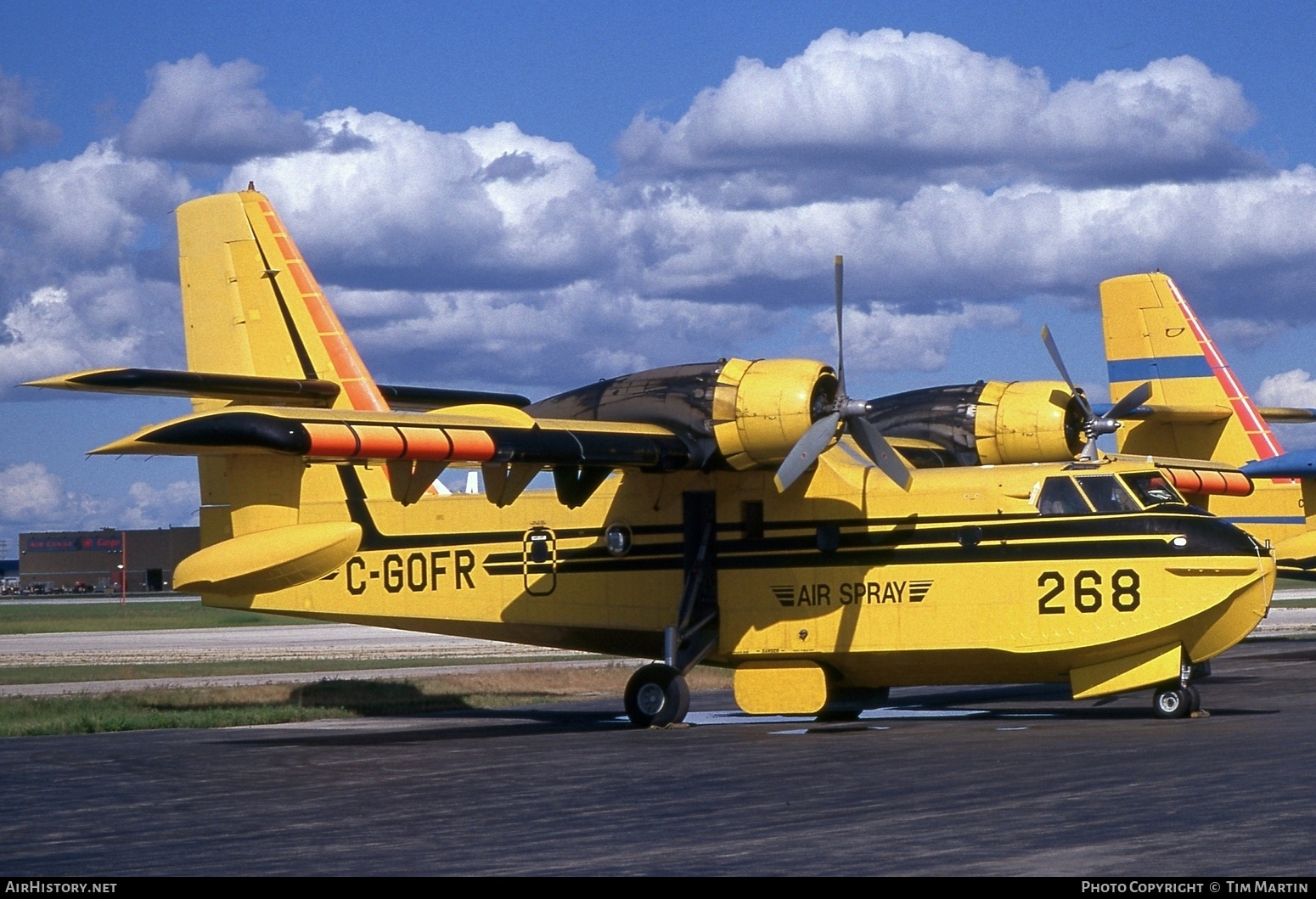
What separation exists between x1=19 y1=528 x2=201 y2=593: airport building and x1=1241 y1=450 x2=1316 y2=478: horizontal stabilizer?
91.5 meters

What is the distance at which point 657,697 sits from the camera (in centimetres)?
1948

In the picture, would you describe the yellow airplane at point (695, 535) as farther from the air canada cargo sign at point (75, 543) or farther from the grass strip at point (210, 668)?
the air canada cargo sign at point (75, 543)

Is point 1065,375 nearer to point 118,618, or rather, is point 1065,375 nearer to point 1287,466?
point 1287,466

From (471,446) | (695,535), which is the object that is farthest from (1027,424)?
(471,446)

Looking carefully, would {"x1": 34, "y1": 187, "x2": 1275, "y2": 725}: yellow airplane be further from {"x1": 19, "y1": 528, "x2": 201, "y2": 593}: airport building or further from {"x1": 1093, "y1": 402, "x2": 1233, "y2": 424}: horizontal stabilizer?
{"x1": 19, "y1": 528, "x2": 201, "y2": 593}: airport building

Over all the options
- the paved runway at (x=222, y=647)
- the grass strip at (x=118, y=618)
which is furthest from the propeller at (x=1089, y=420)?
the grass strip at (x=118, y=618)

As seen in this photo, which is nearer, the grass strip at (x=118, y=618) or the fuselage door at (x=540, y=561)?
the fuselage door at (x=540, y=561)

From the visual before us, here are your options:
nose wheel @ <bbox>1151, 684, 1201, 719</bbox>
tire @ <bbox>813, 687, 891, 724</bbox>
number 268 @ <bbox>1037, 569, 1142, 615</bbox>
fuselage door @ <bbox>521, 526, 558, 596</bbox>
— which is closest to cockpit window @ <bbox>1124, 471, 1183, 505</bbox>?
number 268 @ <bbox>1037, 569, 1142, 615</bbox>

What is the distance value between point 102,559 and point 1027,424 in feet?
351

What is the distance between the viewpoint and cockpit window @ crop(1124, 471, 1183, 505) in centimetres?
1853

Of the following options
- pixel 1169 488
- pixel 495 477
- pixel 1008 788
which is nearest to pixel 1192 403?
pixel 1169 488

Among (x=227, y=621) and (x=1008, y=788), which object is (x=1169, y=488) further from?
(x=227, y=621)

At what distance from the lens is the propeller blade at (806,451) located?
1820 cm

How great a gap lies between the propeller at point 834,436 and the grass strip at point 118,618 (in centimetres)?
3602
